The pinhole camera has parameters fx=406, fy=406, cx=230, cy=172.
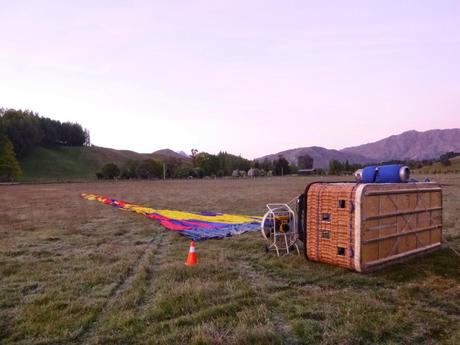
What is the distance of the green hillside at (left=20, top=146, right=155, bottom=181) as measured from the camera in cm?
10952

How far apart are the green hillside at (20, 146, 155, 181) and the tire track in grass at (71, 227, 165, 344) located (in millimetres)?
96896

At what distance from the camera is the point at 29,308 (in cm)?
561

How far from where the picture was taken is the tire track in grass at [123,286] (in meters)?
4.82

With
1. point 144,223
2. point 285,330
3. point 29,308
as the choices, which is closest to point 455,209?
point 144,223

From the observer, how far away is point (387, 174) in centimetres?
823

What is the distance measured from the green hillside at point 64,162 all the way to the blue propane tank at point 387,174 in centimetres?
10041

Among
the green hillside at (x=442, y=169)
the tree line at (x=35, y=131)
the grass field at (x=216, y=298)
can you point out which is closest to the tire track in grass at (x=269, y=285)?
the grass field at (x=216, y=298)

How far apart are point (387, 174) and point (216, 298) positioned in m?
4.48

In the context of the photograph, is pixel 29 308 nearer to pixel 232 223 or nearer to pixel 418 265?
pixel 418 265

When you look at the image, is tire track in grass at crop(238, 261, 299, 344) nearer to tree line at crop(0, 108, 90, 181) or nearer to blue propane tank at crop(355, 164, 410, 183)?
blue propane tank at crop(355, 164, 410, 183)

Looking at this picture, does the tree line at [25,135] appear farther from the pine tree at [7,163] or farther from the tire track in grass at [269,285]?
the tire track in grass at [269,285]

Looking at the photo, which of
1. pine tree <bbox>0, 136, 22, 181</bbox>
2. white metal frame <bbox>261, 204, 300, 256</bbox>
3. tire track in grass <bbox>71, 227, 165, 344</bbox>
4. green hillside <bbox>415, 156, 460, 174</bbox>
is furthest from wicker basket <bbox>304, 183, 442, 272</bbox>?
green hillside <bbox>415, 156, 460, 174</bbox>

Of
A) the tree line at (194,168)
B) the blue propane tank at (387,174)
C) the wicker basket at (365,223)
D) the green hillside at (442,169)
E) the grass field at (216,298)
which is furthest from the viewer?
the tree line at (194,168)

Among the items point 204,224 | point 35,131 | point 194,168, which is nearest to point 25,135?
point 35,131
